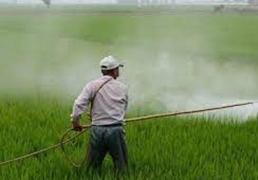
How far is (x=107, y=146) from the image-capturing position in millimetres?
4582

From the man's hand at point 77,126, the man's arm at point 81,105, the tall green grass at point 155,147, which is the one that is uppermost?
the man's arm at point 81,105

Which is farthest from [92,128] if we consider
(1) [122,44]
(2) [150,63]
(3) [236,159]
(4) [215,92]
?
(1) [122,44]

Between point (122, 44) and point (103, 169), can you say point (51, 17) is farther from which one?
point (103, 169)

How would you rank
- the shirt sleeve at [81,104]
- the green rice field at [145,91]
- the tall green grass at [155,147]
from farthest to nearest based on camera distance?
the green rice field at [145,91]
the tall green grass at [155,147]
the shirt sleeve at [81,104]

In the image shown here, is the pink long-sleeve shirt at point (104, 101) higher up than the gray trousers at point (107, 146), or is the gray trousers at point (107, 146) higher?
the pink long-sleeve shirt at point (104, 101)

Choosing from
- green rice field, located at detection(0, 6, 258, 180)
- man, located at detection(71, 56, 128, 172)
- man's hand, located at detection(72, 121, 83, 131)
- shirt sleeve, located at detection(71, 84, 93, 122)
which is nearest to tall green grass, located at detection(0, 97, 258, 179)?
green rice field, located at detection(0, 6, 258, 180)

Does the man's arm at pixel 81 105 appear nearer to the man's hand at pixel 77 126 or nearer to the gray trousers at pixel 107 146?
the man's hand at pixel 77 126

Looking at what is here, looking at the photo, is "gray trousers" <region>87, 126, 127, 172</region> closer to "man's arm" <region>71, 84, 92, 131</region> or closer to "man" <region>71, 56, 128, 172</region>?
"man" <region>71, 56, 128, 172</region>

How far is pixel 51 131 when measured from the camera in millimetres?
5848

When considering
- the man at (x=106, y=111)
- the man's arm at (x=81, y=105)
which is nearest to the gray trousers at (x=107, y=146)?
the man at (x=106, y=111)

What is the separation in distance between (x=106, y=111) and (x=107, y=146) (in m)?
0.26

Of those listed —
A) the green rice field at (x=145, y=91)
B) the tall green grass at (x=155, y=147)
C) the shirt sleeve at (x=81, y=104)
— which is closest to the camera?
the shirt sleeve at (x=81, y=104)

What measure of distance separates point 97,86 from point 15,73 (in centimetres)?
794

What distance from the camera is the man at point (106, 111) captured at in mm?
4512
